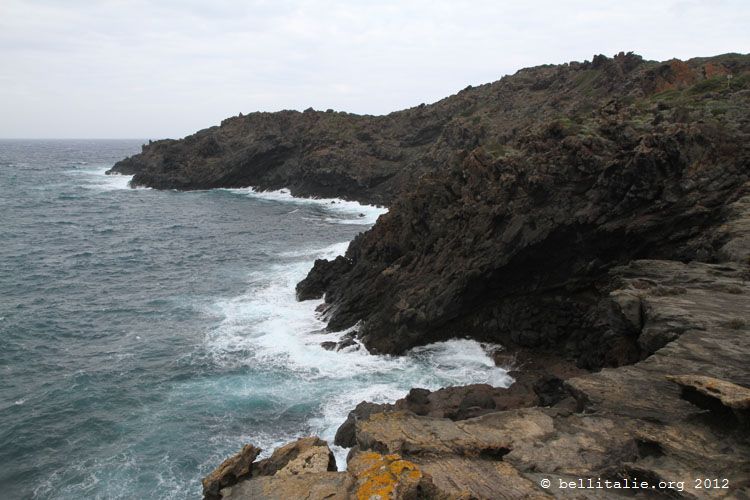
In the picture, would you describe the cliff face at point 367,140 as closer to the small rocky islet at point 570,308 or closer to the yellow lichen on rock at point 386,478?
the small rocky islet at point 570,308

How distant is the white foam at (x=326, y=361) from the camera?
2661cm

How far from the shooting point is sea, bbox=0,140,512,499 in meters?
21.9

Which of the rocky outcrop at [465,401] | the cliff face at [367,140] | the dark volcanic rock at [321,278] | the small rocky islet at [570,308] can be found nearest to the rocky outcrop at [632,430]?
the small rocky islet at [570,308]

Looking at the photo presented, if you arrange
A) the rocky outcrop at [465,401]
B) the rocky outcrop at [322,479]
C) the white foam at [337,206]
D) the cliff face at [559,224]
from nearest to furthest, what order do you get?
the rocky outcrop at [322,479] < the rocky outcrop at [465,401] < the cliff face at [559,224] < the white foam at [337,206]

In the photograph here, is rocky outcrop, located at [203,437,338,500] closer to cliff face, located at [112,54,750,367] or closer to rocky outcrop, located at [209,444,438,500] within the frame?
rocky outcrop, located at [209,444,438,500]

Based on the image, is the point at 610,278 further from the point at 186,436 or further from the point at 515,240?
the point at 186,436

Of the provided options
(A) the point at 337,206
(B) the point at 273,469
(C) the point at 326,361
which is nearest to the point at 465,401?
(B) the point at 273,469

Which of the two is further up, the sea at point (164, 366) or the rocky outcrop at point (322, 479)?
the rocky outcrop at point (322, 479)

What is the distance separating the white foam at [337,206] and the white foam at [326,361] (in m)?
Result: 32.9

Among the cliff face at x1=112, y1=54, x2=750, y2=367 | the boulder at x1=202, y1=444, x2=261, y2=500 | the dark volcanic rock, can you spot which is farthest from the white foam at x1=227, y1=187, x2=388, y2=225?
the boulder at x1=202, y1=444, x2=261, y2=500

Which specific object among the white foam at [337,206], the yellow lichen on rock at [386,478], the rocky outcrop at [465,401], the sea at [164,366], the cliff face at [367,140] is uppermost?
→ the cliff face at [367,140]

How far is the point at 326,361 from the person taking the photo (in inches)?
1206

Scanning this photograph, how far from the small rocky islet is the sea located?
109 inches

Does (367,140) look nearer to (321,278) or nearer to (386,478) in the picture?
(321,278)
